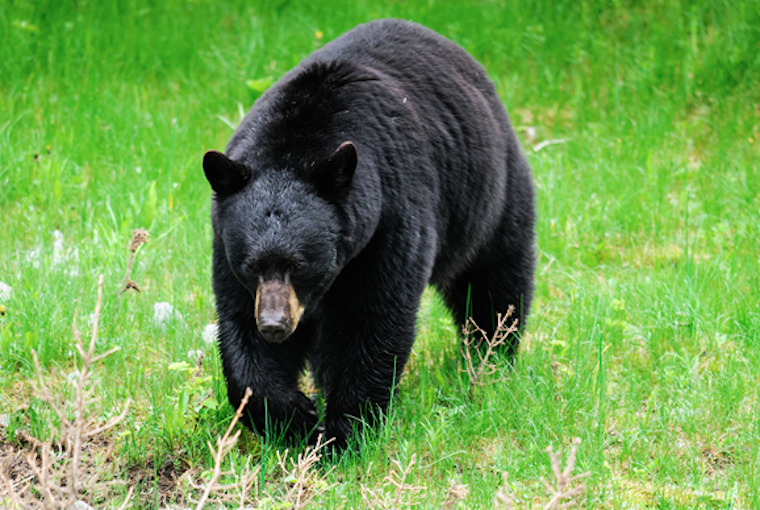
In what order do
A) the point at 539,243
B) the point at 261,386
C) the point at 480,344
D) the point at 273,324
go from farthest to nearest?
the point at 539,243 → the point at 480,344 → the point at 261,386 → the point at 273,324

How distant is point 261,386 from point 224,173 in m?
0.82

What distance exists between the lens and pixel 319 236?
Answer: 9.46ft

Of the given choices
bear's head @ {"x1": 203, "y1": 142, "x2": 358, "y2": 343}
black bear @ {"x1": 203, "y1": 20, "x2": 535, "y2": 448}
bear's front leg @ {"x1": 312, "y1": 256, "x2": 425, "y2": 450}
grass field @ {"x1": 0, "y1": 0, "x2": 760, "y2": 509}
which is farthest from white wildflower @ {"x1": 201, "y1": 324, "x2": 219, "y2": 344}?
bear's head @ {"x1": 203, "y1": 142, "x2": 358, "y2": 343}

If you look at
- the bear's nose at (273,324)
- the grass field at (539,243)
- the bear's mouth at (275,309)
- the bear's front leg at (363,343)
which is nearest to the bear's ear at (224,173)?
the bear's mouth at (275,309)

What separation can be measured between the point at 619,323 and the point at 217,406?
201 cm

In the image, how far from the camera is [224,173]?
2.89 m

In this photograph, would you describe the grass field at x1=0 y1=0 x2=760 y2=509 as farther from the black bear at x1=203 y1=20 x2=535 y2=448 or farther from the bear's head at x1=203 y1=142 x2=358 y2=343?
the bear's head at x1=203 y1=142 x2=358 y2=343

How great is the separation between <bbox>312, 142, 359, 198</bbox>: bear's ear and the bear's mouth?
0.35 meters

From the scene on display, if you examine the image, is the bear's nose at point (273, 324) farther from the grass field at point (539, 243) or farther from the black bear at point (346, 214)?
the grass field at point (539, 243)

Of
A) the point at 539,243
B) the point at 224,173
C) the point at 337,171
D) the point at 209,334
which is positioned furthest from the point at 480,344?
the point at 224,173

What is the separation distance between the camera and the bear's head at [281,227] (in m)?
2.82

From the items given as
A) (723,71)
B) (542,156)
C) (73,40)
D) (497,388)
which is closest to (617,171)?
(542,156)

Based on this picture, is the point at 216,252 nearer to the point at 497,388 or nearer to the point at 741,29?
the point at 497,388

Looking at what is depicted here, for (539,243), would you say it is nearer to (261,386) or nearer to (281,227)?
(261,386)
